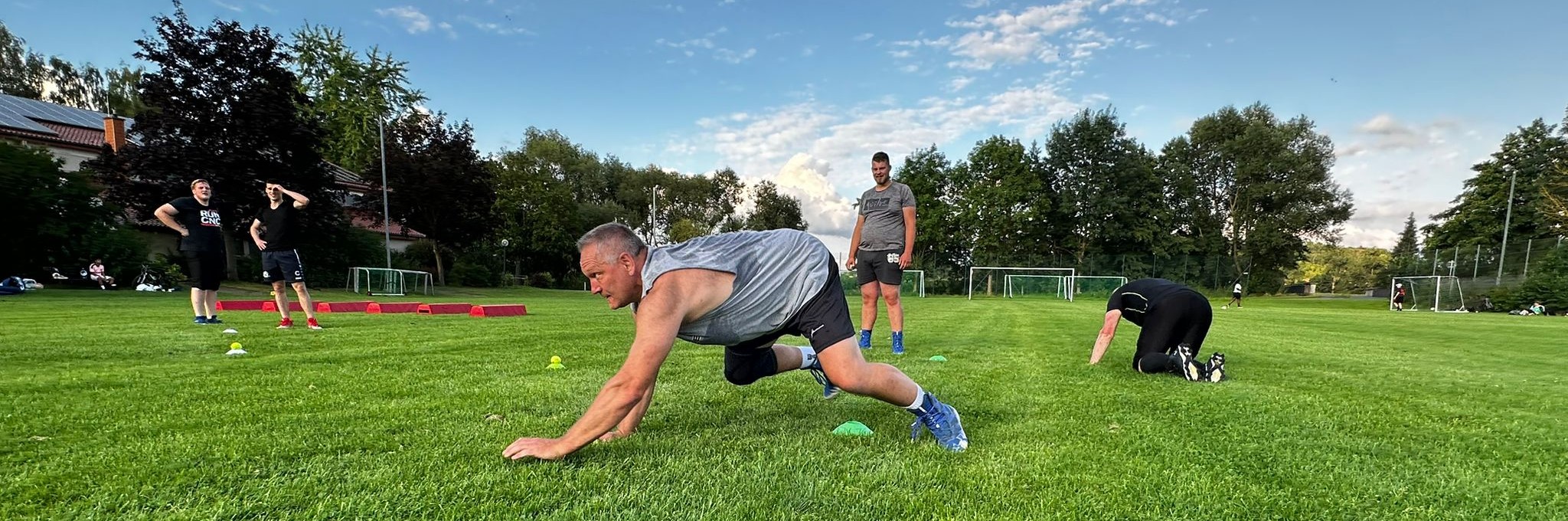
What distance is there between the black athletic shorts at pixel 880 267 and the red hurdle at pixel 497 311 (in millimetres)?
7102

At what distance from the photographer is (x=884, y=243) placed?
20.2 feet

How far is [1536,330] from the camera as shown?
1190cm

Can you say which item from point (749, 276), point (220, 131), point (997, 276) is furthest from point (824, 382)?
point (997, 276)

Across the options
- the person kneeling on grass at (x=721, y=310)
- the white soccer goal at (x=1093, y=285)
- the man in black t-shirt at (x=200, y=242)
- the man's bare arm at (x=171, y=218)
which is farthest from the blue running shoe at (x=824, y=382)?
the white soccer goal at (x=1093, y=285)

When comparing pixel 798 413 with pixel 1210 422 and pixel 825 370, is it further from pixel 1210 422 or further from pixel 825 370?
pixel 1210 422

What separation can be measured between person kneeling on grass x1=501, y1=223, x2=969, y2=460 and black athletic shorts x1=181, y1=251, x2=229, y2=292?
7.73 m

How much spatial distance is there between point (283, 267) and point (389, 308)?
14.3ft

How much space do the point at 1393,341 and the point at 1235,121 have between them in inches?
1676

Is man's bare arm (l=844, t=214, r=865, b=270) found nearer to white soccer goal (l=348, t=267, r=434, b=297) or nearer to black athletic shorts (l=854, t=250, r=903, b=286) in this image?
black athletic shorts (l=854, t=250, r=903, b=286)

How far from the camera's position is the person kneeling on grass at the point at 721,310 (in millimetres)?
2252

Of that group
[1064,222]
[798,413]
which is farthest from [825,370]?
[1064,222]

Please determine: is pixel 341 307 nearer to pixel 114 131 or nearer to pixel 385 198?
pixel 385 198

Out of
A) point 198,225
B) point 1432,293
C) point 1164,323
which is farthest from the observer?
point 1432,293

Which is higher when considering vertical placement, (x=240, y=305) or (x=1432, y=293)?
(x=240, y=305)
